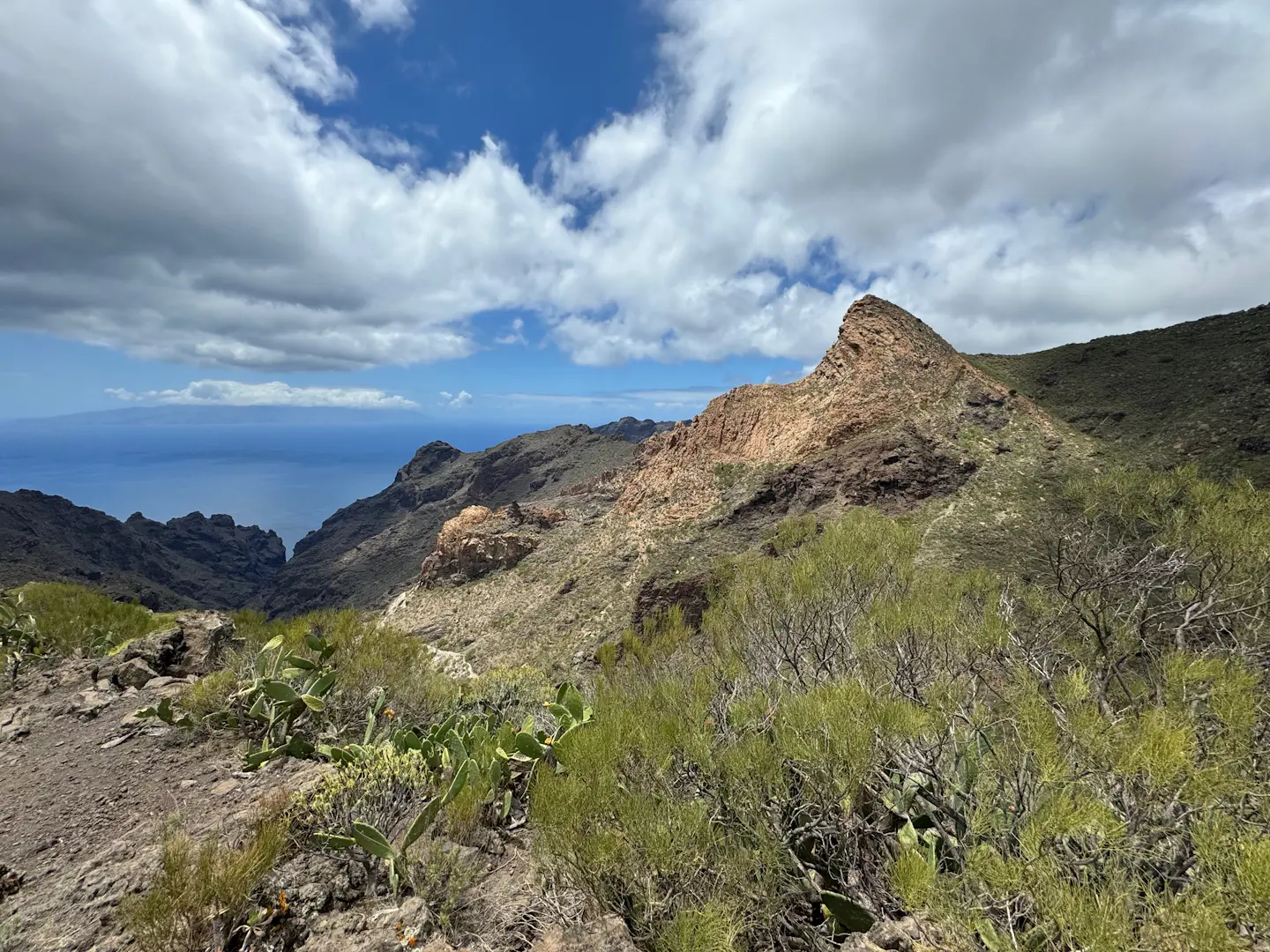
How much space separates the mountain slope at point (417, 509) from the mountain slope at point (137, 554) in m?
8.86

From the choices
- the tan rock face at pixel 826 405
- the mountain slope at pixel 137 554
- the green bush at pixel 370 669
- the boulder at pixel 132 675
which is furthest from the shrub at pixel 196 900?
the tan rock face at pixel 826 405

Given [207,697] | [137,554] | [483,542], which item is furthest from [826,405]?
[137,554]

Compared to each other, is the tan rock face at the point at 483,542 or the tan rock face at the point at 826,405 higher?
the tan rock face at the point at 826,405

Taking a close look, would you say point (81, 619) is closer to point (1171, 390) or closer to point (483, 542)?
point (483, 542)

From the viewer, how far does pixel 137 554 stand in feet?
265

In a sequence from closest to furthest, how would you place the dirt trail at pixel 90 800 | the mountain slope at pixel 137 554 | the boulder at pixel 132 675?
the dirt trail at pixel 90 800, the boulder at pixel 132 675, the mountain slope at pixel 137 554

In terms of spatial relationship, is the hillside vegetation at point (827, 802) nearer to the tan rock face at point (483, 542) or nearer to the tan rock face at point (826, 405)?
the tan rock face at point (826, 405)

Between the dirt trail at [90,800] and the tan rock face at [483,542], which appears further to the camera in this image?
the tan rock face at [483,542]

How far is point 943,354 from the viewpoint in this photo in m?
34.7

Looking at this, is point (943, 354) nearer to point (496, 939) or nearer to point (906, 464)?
point (906, 464)

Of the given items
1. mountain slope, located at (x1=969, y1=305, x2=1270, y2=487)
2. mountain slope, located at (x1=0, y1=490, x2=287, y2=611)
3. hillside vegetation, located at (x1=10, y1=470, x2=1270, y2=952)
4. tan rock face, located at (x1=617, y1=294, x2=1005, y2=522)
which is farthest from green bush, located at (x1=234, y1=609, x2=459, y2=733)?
tan rock face, located at (x1=617, y1=294, x2=1005, y2=522)

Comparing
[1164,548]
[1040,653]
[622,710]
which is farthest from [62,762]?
[1164,548]

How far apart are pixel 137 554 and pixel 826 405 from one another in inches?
3747

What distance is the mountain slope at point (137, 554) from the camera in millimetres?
51688
